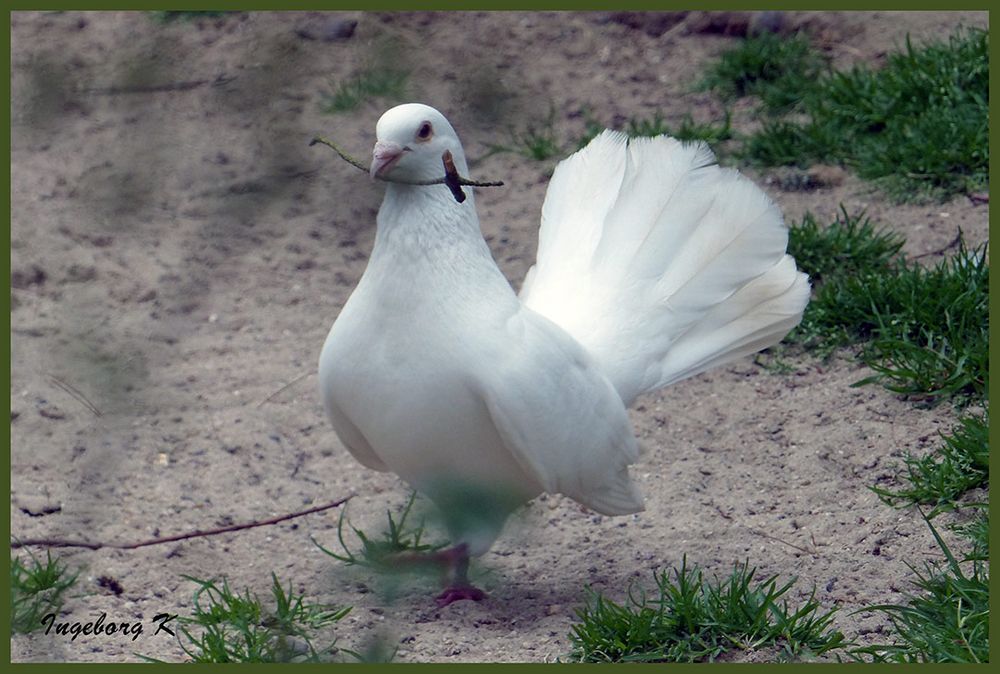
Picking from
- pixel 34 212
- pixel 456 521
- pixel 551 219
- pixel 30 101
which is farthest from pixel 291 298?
pixel 30 101

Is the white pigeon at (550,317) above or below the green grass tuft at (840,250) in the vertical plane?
above

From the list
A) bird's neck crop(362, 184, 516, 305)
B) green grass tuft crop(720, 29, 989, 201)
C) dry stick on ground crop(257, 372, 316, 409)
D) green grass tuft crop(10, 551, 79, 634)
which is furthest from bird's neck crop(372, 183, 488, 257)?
green grass tuft crop(720, 29, 989, 201)

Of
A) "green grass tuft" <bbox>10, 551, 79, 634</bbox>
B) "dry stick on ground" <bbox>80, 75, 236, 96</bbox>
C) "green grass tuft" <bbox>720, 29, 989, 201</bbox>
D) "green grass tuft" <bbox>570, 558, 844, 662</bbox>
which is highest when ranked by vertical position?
"dry stick on ground" <bbox>80, 75, 236, 96</bbox>

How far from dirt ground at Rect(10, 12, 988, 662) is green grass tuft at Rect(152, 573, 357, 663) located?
0.08 meters

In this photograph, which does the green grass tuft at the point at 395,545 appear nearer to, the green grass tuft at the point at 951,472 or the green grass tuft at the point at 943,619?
the green grass tuft at the point at 943,619

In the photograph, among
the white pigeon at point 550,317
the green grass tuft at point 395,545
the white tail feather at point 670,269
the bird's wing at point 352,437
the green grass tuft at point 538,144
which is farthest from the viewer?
the green grass tuft at point 538,144

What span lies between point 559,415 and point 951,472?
4.42ft

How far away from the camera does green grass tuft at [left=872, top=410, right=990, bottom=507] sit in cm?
376

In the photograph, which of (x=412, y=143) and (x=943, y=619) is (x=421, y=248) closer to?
(x=412, y=143)

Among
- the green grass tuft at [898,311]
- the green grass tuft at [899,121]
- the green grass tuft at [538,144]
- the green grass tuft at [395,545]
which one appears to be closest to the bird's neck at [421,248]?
the green grass tuft at [395,545]

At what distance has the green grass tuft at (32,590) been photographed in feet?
10.9

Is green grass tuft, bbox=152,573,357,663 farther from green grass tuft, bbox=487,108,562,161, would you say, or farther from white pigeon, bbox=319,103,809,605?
green grass tuft, bbox=487,108,562,161

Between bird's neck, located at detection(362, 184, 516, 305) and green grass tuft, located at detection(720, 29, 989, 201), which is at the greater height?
bird's neck, located at detection(362, 184, 516, 305)

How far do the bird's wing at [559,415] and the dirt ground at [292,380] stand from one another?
0.66ft
